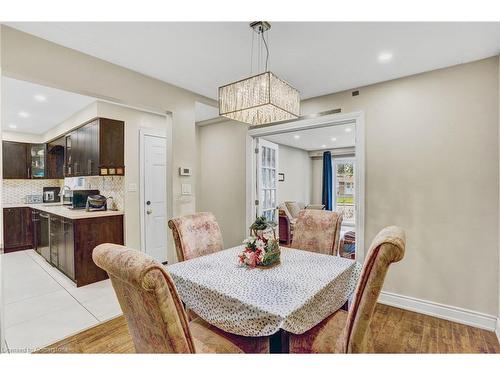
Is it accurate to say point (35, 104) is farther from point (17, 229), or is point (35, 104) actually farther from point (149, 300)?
point (149, 300)

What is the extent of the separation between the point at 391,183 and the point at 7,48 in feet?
11.4

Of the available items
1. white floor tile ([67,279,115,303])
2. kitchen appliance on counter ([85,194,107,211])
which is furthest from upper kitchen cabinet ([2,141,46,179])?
white floor tile ([67,279,115,303])

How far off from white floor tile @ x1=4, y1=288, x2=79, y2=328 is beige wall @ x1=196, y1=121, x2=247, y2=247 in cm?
207

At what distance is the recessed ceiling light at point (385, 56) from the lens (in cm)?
217

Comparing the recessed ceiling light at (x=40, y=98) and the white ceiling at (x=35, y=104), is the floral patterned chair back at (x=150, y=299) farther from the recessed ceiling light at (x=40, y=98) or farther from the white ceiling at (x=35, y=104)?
the recessed ceiling light at (x=40, y=98)

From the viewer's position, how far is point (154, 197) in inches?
156

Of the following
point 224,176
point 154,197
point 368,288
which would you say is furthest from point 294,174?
point 368,288

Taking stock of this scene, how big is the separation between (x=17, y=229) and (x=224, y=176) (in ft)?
14.0

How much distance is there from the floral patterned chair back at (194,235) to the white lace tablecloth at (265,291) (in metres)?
0.27

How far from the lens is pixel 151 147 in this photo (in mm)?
3936

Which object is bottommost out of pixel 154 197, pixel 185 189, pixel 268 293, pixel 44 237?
pixel 44 237

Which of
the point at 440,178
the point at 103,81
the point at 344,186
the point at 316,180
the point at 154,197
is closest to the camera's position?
the point at 103,81
